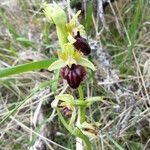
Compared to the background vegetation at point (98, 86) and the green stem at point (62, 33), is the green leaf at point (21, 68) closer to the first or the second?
the background vegetation at point (98, 86)

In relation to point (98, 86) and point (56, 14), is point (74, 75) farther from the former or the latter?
point (98, 86)

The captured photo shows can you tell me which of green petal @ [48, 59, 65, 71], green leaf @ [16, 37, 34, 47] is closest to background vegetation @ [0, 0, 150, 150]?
green leaf @ [16, 37, 34, 47]

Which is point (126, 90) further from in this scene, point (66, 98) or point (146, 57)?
point (66, 98)

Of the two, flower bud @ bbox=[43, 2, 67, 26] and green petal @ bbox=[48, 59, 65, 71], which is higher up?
flower bud @ bbox=[43, 2, 67, 26]

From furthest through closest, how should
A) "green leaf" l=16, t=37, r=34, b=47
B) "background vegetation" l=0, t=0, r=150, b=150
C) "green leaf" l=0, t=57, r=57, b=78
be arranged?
"green leaf" l=16, t=37, r=34, b=47
"background vegetation" l=0, t=0, r=150, b=150
"green leaf" l=0, t=57, r=57, b=78

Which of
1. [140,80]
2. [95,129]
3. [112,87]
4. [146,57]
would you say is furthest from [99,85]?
[95,129]

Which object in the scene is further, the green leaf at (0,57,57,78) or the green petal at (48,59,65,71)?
the green leaf at (0,57,57,78)

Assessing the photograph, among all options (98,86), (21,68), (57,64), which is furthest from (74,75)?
(98,86)

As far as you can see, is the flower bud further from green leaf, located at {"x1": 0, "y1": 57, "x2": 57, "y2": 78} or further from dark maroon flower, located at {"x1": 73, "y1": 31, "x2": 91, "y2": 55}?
green leaf, located at {"x1": 0, "y1": 57, "x2": 57, "y2": 78}
